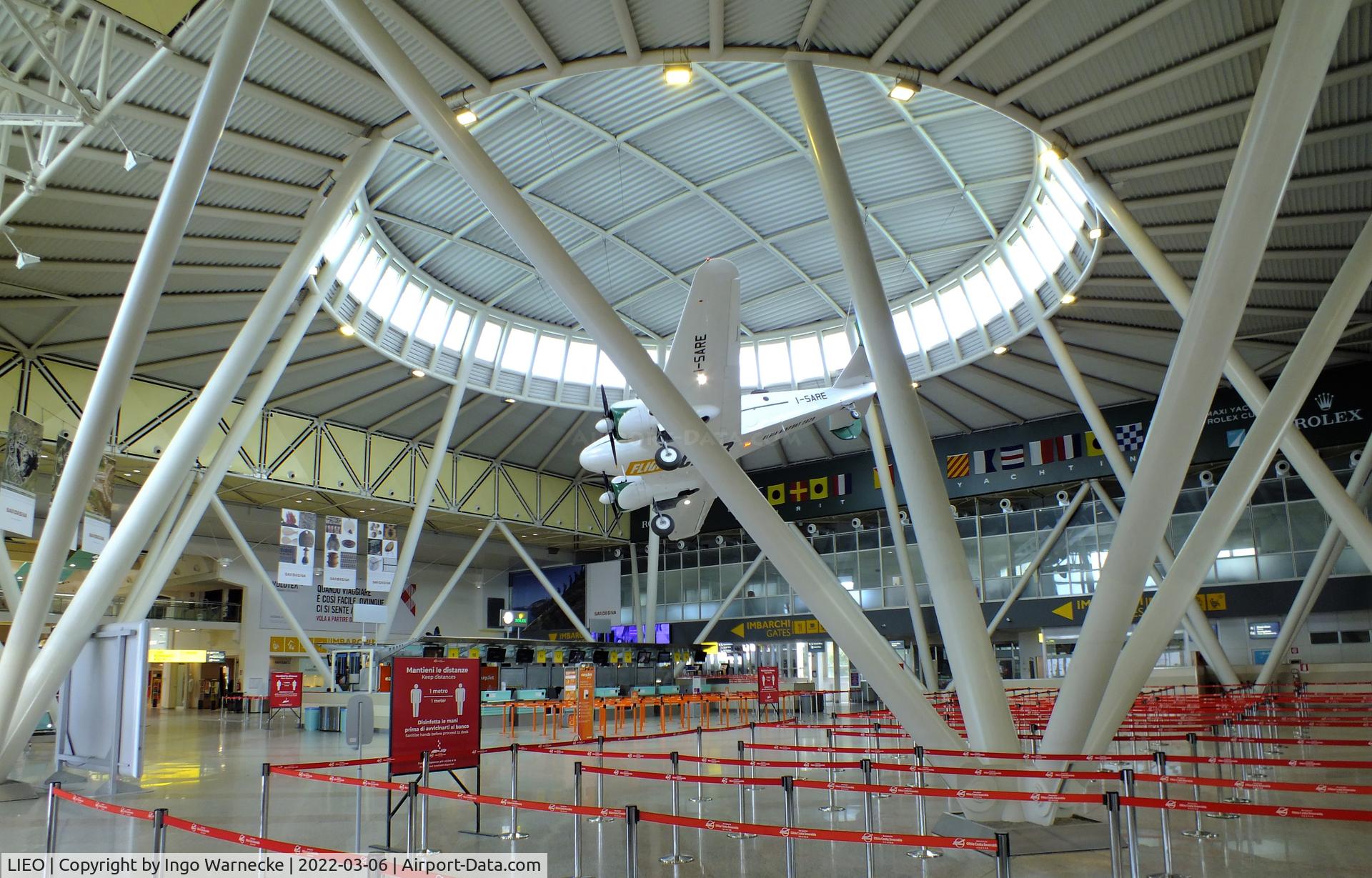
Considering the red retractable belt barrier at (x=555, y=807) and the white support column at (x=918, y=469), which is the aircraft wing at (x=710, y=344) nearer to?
the white support column at (x=918, y=469)

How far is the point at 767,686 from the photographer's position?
33.1 m

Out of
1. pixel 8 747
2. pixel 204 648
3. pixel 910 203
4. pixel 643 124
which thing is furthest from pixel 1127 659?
pixel 204 648

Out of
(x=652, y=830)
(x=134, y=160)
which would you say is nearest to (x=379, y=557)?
(x=134, y=160)

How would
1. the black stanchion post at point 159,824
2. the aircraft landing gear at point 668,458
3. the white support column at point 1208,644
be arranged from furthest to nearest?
the white support column at point 1208,644
the aircraft landing gear at point 668,458
the black stanchion post at point 159,824

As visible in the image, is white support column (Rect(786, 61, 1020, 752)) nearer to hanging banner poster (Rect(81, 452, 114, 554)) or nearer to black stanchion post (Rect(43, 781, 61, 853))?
black stanchion post (Rect(43, 781, 61, 853))

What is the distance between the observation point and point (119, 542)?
45.2 feet

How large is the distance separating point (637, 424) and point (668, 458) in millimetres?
1281

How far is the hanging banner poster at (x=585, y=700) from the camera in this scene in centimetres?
2328

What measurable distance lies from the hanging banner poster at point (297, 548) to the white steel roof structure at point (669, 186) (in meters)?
6.18

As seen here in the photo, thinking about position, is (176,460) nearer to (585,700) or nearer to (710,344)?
(710,344)

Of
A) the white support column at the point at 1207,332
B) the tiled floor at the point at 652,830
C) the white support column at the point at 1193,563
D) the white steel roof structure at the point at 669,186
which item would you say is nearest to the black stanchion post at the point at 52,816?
the tiled floor at the point at 652,830

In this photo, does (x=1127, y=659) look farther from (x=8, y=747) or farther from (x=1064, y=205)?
(x=1064, y=205)

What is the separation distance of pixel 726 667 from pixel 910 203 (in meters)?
28.5

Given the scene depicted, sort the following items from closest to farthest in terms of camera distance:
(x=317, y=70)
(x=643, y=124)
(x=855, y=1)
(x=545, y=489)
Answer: (x=855, y=1) → (x=317, y=70) → (x=643, y=124) → (x=545, y=489)
